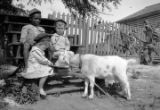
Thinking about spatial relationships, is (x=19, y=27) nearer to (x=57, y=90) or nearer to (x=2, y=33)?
(x=2, y=33)

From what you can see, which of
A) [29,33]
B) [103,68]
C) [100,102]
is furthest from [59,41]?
[100,102]

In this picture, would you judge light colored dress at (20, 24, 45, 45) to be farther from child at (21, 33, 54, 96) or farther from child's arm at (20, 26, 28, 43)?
child at (21, 33, 54, 96)

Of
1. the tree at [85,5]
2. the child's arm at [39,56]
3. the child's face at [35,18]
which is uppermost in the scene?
the tree at [85,5]

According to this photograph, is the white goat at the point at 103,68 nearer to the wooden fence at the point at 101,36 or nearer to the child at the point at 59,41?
the child at the point at 59,41

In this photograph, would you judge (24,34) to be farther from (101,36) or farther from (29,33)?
(101,36)

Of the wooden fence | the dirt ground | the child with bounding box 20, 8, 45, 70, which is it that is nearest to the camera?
the dirt ground

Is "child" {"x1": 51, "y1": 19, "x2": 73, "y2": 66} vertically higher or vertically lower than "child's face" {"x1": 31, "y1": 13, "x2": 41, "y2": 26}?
lower

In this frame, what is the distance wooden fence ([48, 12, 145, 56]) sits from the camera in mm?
7684

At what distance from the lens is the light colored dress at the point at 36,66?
3805 mm

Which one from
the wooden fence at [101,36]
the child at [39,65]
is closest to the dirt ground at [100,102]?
the child at [39,65]

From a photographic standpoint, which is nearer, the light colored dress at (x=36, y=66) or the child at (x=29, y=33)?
the light colored dress at (x=36, y=66)

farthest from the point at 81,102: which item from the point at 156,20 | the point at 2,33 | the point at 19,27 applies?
the point at 156,20

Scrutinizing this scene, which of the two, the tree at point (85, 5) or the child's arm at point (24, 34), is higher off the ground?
the tree at point (85, 5)

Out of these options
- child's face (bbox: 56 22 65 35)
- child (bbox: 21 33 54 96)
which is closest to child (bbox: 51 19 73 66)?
child's face (bbox: 56 22 65 35)
